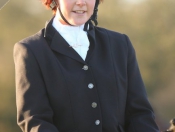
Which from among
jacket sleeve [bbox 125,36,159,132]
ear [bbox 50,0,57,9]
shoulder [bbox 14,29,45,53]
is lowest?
jacket sleeve [bbox 125,36,159,132]

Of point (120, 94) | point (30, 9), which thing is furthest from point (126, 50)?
point (30, 9)

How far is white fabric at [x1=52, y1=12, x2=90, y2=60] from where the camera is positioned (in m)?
2.94

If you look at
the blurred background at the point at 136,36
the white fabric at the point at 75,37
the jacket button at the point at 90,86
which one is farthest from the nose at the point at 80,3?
the blurred background at the point at 136,36

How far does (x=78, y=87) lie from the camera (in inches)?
112

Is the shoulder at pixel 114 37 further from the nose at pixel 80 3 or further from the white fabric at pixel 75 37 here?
the nose at pixel 80 3

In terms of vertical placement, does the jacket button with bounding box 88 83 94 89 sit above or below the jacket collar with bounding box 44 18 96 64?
below

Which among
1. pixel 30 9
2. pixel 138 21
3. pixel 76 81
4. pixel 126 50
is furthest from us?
pixel 138 21

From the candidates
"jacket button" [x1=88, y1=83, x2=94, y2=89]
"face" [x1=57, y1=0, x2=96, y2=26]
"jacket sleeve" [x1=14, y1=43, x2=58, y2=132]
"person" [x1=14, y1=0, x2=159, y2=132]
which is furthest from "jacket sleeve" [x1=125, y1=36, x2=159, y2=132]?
"jacket sleeve" [x1=14, y1=43, x2=58, y2=132]

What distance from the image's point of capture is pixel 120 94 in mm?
2930

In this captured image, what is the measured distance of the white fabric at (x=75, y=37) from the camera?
9.66ft

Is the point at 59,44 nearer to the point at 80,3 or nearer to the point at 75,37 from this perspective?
the point at 75,37

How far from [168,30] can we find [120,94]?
13.3 feet

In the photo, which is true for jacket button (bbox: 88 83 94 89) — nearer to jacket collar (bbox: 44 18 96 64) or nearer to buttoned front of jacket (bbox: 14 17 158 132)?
buttoned front of jacket (bbox: 14 17 158 132)

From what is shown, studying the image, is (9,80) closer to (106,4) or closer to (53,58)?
(106,4)
